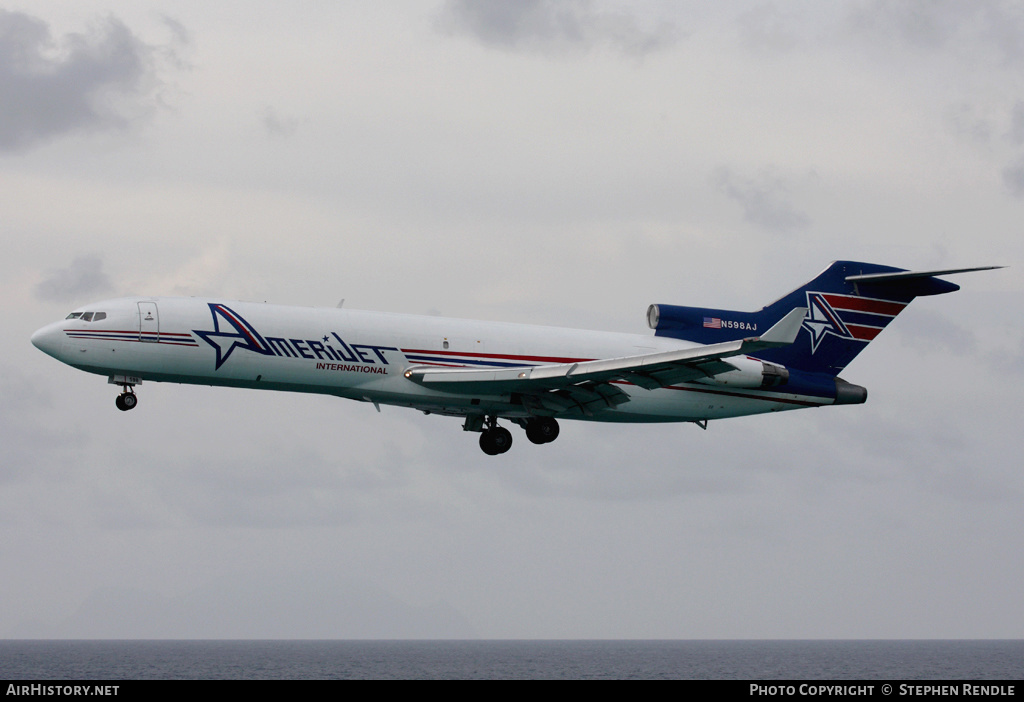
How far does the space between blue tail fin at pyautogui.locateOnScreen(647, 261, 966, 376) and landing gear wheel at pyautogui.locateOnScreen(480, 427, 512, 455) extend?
6169 millimetres

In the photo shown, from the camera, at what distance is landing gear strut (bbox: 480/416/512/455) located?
127 feet

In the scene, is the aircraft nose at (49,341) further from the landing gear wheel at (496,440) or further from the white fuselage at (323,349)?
the landing gear wheel at (496,440)

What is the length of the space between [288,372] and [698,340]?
14025mm

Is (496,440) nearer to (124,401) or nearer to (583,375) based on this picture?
(583,375)

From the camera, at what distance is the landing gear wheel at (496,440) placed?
38625 millimetres

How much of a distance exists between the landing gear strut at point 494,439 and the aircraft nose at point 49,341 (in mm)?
13342

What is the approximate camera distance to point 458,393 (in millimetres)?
35625

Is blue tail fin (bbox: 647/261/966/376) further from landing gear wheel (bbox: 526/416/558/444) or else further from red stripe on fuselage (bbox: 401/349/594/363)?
landing gear wheel (bbox: 526/416/558/444)

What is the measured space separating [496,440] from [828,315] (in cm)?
1266

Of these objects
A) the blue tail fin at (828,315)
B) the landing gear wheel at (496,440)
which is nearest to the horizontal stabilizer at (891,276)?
the blue tail fin at (828,315)

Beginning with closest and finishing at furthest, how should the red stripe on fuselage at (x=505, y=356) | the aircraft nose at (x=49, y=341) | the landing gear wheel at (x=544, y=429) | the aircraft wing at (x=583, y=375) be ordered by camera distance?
the aircraft nose at (x=49, y=341) < the aircraft wing at (x=583, y=375) < the red stripe on fuselage at (x=505, y=356) < the landing gear wheel at (x=544, y=429)

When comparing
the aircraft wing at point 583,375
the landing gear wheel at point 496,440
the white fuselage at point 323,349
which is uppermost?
the white fuselage at point 323,349
